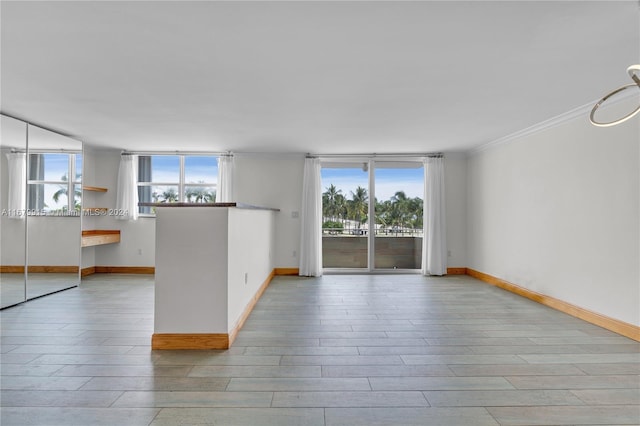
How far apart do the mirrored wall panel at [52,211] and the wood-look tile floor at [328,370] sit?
0.72 metres

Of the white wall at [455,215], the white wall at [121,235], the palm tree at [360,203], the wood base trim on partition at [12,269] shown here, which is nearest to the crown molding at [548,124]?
the white wall at [455,215]

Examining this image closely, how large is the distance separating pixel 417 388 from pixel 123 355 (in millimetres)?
2237

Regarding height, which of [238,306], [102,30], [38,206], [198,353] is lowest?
[198,353]

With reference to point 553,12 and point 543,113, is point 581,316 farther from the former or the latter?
point 553,12

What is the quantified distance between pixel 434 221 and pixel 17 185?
6.20 metres

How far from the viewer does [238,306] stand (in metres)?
3.41

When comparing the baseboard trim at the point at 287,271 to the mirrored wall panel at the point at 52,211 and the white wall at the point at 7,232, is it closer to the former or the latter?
the mirrored wall panel at the point at 52,211

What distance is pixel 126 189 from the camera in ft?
21.4

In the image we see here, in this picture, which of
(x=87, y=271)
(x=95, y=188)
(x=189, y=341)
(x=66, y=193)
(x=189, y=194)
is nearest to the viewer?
(x=189, y=341)

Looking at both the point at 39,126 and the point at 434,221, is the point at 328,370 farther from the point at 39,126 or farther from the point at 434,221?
the point at 39,126

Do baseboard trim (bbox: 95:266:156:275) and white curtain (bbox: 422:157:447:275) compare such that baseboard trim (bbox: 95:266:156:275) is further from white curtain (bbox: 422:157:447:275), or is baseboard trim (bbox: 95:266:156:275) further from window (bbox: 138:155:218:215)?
white curtain (bbox: 422:157:447:275)

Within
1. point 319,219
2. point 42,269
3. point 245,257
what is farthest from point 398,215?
point 42,269

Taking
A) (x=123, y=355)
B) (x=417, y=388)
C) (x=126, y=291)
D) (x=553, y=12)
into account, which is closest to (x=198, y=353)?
(x=123, y=355)

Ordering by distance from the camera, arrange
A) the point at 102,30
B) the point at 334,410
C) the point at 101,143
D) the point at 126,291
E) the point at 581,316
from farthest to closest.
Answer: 1. the point at 101,143
2. the point at 126,291
3. the point at 581,316
4. the point at 102,30
5. the point at 334,410
